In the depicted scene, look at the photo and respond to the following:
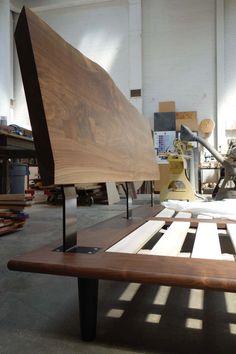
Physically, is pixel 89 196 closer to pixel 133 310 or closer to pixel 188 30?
pixel 133 310

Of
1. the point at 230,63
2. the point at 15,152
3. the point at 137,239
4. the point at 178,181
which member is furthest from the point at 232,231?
the point at 230,63

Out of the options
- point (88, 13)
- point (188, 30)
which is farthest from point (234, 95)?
point (88, 13)

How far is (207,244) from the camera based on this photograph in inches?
40.6

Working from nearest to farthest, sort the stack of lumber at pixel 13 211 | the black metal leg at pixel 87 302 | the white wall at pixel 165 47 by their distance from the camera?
the black metal leg at pixel 87 302 → the stack of lumber at pixel 13 211 → the white wall at pixel 165 47

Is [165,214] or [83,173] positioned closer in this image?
[83,173]

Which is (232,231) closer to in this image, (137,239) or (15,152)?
(137,239)

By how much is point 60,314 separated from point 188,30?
8162mm

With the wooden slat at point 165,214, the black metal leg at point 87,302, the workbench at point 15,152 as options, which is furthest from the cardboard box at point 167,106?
the black metal leg at point 87,302

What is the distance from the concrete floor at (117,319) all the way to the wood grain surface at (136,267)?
0.26 m

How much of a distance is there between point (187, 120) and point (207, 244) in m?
6.90

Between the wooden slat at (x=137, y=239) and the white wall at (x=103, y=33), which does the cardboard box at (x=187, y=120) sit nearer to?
the white wall at (x=103, y=33)

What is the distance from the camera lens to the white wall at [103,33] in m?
8.27

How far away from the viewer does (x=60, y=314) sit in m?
1.13

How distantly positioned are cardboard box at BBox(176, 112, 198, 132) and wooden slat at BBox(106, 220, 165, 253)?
6.41 meters
